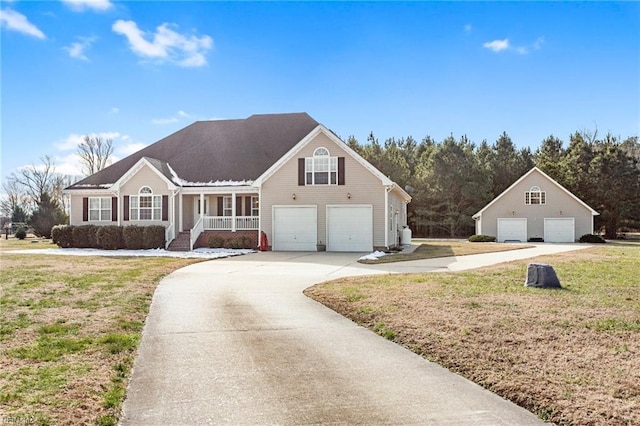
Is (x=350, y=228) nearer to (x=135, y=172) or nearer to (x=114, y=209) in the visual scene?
(x=135, y=172)

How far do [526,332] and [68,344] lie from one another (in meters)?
6.01

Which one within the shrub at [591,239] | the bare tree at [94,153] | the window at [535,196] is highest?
the bare tree at [94,153]

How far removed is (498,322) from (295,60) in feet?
50.1

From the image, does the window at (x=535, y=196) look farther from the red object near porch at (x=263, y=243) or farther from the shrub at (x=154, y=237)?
the shrub at (x=154, y=237)

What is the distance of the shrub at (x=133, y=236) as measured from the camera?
2514 centimetres

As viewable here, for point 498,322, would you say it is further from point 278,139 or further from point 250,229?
point 278,139

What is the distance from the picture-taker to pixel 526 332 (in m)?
6.58

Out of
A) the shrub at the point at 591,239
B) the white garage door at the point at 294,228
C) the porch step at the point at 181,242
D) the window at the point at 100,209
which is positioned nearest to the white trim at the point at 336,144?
the white garage door at the point at 294,228

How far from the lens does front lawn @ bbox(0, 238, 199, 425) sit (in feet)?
13.6

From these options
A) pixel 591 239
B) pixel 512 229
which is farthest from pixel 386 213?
pixel 591 239

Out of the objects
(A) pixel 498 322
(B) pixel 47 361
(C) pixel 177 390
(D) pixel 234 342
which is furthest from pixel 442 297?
(B) pixel 47 361

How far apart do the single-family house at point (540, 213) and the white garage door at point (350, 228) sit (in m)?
21.3

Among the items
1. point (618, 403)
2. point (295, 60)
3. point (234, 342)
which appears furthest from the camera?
point (295, 60)

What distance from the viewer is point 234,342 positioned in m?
6.34
